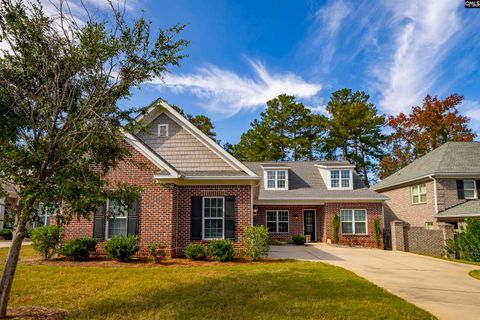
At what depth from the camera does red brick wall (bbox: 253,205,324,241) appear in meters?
21.1

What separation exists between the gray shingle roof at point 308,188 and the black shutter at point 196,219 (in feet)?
28.8

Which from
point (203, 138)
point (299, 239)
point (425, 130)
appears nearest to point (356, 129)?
point (425, 130)

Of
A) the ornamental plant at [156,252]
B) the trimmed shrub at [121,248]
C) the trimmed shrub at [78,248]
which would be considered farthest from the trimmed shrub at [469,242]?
the trimmed shrub at [78,248]

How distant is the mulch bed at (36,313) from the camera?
5320 mm

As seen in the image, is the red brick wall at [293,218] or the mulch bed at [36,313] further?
the red brick wall at [293,218]

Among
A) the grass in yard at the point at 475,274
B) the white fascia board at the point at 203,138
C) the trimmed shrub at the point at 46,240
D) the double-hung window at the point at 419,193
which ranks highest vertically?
the white fascia board at the point at 203,138

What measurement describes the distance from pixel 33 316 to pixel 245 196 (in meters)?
8.15

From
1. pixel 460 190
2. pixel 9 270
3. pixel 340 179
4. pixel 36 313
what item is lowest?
pixel 36 313

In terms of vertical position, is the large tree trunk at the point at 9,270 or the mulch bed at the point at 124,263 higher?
the large tree trunk at the point at 9,270

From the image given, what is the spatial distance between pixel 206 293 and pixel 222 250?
14.0ft

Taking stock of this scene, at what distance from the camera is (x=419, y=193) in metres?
20.8

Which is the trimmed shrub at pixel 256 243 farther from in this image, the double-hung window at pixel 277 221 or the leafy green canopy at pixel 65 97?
the double-hung window at pixel 277 221

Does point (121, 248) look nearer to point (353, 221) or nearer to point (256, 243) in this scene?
point (256, 243)

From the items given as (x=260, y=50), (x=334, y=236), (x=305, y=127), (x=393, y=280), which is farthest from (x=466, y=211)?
(x=305, y=127)
